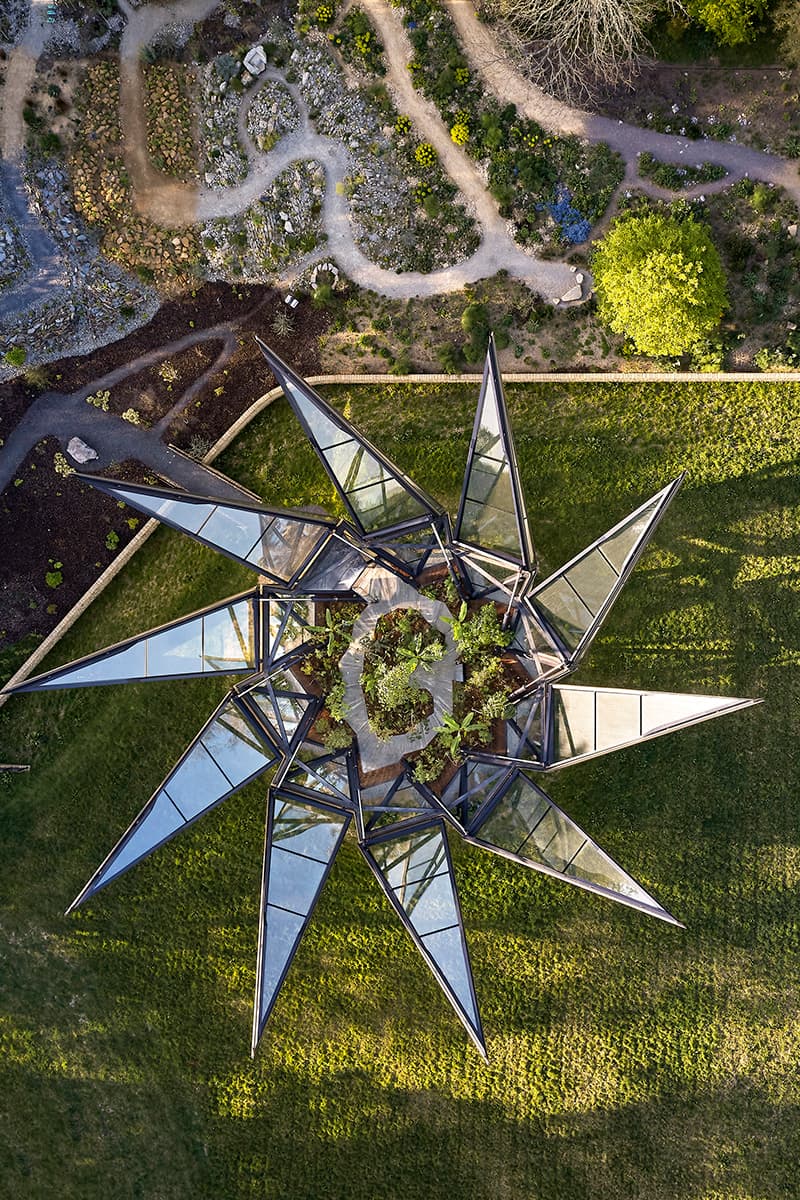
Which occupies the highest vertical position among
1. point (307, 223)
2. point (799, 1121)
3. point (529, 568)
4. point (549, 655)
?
point (307, 223)

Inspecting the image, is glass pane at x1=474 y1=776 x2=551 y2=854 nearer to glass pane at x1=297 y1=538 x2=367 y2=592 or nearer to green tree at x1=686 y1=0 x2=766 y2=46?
glass pane at x1=297 y1=538 x2=367 y2=592

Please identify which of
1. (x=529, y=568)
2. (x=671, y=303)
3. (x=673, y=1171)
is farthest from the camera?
(x=673, y=1171)

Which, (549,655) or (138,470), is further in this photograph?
(138,470)

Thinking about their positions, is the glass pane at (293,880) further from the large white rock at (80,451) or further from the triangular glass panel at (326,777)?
the large white rock at (80,451)

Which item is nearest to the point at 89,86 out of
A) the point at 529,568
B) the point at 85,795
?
the point at 529,568

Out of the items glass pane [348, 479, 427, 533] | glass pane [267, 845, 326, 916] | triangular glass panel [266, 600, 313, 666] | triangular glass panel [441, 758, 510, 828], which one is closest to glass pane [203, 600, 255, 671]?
triangular glass panel [266, 600, 313, 666]

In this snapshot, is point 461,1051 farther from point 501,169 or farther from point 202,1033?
point 501,169

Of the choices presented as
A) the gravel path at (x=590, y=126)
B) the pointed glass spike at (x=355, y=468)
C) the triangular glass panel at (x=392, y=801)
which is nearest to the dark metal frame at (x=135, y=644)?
the pointed glass spike at (x=355, y=468)

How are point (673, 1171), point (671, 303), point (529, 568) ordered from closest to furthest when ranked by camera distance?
point (529, 568), point (671, 303), point (673, 1171)
